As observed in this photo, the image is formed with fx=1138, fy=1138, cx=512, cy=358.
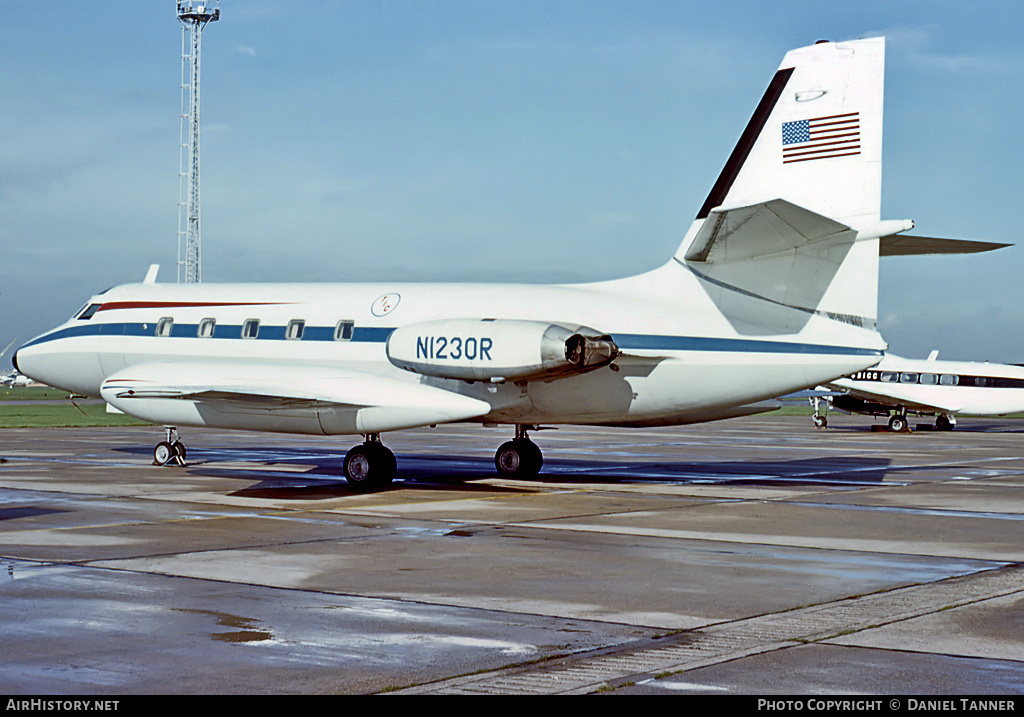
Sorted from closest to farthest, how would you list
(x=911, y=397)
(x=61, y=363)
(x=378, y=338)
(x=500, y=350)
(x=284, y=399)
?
(x=500, y=350)
(x=284, y=399)
(x=378, y=338)
(x=61, y=363)
(x=911, y=397)

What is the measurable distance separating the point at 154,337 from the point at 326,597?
1405 centimetres

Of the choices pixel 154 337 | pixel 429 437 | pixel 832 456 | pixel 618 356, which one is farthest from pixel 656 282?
pixel 429 437

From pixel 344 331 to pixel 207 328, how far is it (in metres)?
3.03

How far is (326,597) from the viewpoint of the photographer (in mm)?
9664

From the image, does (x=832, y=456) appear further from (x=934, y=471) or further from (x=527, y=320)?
(x=527, y=320)

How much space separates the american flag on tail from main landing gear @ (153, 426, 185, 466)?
14941mm

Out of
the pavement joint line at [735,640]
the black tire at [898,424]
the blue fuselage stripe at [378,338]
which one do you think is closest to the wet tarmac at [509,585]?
the pavement joint line at [735,640]

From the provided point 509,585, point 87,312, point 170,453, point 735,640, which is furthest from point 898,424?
point 735,640

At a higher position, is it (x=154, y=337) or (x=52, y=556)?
(x=154, y=337)

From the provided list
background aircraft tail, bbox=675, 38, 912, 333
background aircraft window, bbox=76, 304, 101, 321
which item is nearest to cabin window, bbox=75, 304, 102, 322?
background aircraft window, bbox=76, 304, 101, 321

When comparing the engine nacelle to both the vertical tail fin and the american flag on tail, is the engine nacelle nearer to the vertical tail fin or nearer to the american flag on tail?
the vertical tail fin

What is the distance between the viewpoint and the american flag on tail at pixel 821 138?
17719mm

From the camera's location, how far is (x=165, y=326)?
22297 mm

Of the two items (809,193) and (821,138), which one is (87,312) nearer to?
(809,193)
